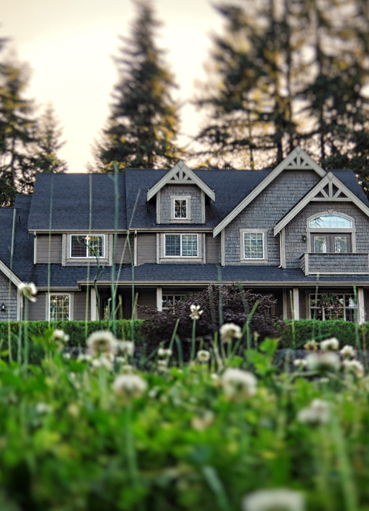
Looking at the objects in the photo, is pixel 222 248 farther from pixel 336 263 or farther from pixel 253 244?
pixel 336 263

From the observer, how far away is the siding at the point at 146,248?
20.7m

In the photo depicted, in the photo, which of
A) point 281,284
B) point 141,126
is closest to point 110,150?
point 141,126

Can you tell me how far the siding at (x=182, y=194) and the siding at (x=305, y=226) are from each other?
3.47 meters

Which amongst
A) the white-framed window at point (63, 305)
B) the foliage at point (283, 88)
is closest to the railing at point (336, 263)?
the white-framed window at point (63, 305)

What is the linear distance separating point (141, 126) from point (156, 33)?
8190mm

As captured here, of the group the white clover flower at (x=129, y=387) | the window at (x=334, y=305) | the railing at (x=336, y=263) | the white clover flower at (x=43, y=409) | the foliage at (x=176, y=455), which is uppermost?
the railing at (x=336, y=263)

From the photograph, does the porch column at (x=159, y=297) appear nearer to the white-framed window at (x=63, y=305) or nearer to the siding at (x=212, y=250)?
the siding at (x=212, y=250)

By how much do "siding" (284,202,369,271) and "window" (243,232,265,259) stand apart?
1.00 meters

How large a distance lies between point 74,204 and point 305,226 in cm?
903

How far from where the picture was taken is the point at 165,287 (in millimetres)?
19906

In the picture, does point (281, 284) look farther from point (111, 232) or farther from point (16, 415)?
point (16, 415)

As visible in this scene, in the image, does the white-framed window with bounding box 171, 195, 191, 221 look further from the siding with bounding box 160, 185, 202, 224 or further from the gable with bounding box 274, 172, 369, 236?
the gable with bounding box 274, 172, 369, 236

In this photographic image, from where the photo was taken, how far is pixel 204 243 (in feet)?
68.2

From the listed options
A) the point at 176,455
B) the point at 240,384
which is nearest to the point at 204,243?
the point at 240,384
